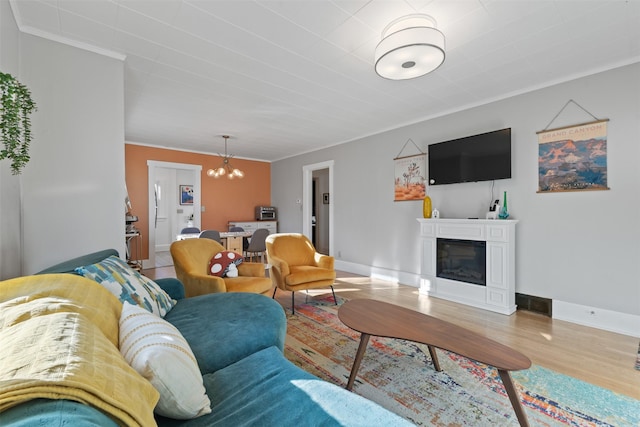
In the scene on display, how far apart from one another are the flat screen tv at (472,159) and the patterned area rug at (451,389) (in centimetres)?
226

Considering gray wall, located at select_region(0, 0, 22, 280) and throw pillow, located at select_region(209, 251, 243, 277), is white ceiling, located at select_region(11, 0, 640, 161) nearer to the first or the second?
gray wall, located at select_region(0, 0, 22, 280)

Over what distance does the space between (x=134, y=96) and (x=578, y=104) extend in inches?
194

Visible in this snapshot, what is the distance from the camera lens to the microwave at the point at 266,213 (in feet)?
23.3

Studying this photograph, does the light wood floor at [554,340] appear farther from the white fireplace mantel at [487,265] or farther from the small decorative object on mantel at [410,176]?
the small decorative object on mantel at [410,176]

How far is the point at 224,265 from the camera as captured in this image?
2.99 metres

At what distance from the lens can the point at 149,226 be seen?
5699 mm

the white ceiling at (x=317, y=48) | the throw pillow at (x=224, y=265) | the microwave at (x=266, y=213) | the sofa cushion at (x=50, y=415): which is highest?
the white ceiling at (x=317, y=48)

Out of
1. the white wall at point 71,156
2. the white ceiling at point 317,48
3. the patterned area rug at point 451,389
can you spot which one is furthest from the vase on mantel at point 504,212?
the white wall at point 71,156

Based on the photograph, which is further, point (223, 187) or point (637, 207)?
point (223, 187)

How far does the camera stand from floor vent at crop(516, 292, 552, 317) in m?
3.12

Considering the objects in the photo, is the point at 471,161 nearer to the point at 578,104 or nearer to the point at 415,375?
the point at 578,104

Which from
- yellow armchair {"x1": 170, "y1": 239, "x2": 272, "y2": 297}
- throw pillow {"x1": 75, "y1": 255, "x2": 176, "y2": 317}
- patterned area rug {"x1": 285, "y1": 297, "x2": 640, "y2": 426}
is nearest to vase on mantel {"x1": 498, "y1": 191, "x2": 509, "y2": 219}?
patterned area rug {"x1": 285, "y1": 297, "x2": 640, "y2": 426}

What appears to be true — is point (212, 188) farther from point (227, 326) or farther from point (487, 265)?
point (487, 265)

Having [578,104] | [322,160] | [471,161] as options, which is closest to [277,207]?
[322,160]
